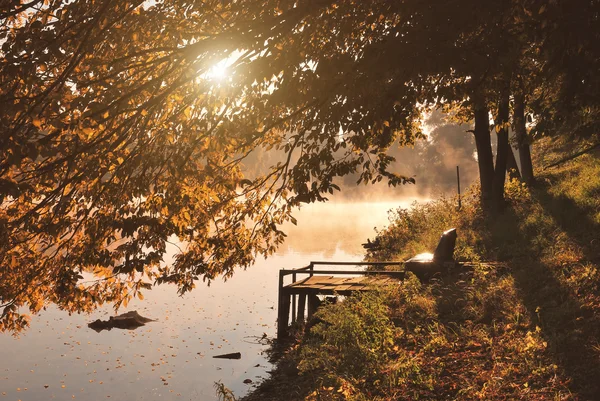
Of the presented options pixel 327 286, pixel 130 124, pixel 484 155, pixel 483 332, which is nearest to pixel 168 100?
pixel 130 124

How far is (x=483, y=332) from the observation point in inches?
408

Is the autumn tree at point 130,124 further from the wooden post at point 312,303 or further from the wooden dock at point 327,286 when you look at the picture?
the wooden post at point 312,303

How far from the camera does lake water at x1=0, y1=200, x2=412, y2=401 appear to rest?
14.1 meters

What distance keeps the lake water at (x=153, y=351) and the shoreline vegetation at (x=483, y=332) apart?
5.28 feet

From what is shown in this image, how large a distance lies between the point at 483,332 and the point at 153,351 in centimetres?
1049

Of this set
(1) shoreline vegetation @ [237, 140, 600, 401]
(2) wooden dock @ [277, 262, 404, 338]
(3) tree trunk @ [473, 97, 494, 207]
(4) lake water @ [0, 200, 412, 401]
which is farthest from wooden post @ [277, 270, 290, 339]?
(3) tree trunk @ [473, 97, 494, 207]

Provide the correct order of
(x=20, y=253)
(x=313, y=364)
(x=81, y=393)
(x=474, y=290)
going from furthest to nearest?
(x=81, y=393)
(x=474, y=290)
(x=313, y=364)
(x=20, y=253)

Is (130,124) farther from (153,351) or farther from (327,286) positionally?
(153,351)

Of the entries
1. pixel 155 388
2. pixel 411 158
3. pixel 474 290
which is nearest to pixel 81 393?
pixel 155 388

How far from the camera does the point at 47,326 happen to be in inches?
776

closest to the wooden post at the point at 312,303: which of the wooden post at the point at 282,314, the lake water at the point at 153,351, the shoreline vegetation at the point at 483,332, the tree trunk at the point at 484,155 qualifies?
the wooden post at the point at 282,314

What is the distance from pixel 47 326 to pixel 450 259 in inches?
541

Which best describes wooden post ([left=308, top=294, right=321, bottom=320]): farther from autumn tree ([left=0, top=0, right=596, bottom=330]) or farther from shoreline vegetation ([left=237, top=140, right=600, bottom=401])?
autumn tree ([left=0, top=0, right=596, bottom=330])

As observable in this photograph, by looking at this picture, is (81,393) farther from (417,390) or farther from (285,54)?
(285,54)
